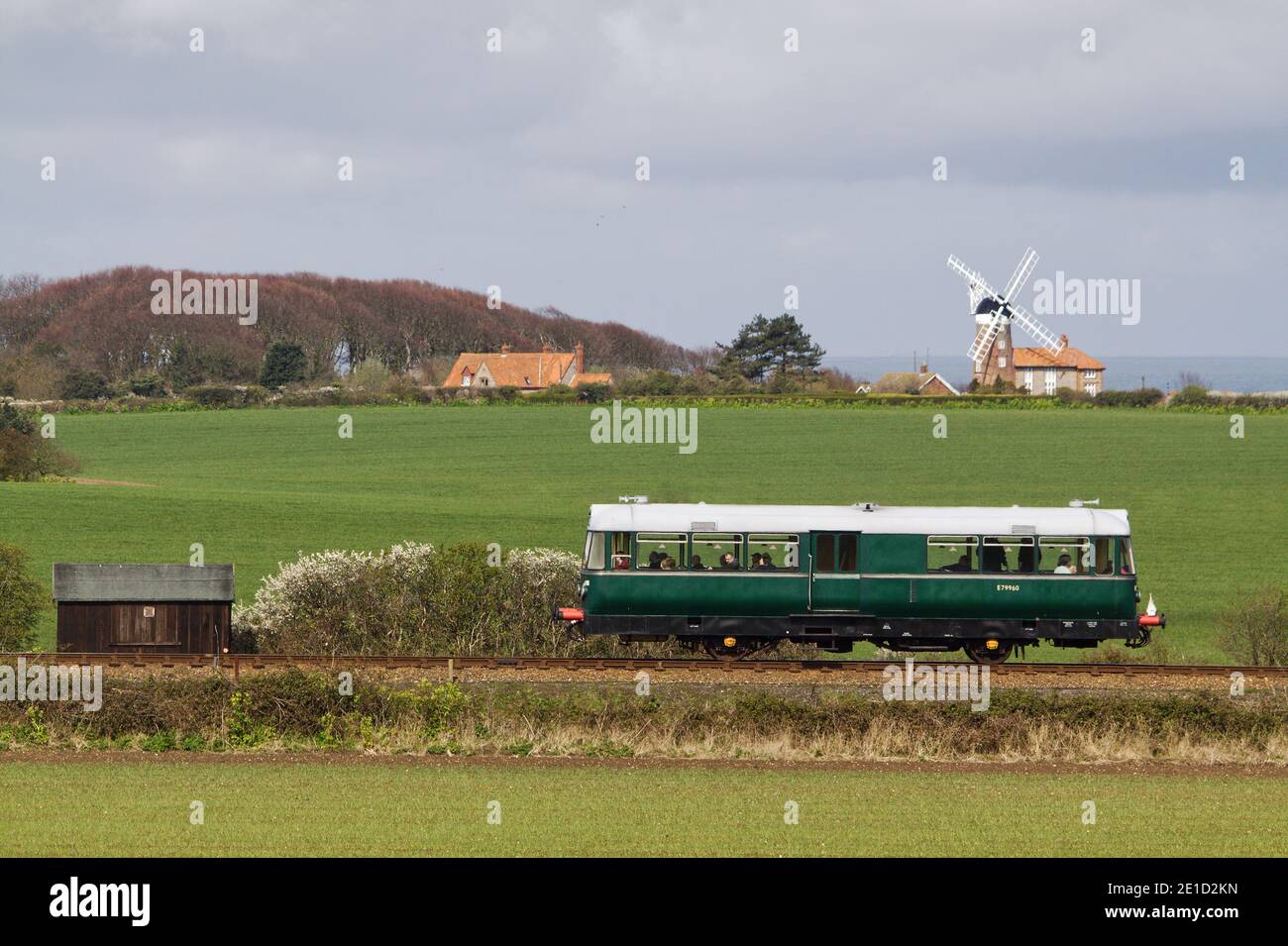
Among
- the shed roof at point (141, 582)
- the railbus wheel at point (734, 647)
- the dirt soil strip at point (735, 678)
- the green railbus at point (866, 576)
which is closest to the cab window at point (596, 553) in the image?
the green railbus at point (866, 576)

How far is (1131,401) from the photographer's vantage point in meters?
106

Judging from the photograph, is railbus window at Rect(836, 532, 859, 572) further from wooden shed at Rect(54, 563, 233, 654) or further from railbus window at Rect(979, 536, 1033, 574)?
wooden shed at Rect(54, 563, 233, 654)

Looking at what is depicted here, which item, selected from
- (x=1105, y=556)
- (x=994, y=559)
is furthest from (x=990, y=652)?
(x=1105, y=556)

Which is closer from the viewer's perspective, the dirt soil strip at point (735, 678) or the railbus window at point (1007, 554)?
the dirt soil strip at point (735, 678)

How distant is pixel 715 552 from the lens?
27109 millimetres

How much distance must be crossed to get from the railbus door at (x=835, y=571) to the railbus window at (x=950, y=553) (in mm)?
1290

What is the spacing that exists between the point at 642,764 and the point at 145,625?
14118mm

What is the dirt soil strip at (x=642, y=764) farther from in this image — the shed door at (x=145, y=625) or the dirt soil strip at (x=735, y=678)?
the shed door at (x=145, y=625)

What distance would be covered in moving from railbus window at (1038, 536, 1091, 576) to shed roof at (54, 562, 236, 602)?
1540 centimetres

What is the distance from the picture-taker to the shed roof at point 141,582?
3022cm

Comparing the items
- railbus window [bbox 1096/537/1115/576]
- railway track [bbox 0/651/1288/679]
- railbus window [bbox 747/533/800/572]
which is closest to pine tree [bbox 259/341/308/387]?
railway track [bbox 0/651/1288/679]

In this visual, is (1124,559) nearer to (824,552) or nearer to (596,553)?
(824,552)
